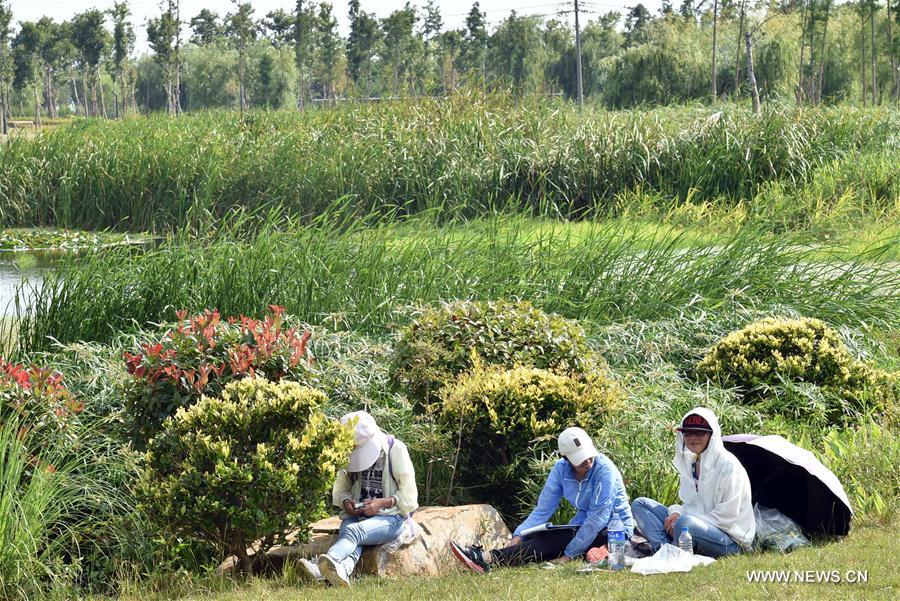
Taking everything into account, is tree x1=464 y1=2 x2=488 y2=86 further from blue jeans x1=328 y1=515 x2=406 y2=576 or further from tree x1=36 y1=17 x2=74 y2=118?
blue jeans x1=328 y1=515 x2=406 y2=576

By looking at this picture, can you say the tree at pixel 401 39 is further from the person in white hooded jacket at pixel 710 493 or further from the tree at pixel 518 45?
the person in white hooded jacket at pixel 710 493

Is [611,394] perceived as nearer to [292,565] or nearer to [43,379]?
[292,565]

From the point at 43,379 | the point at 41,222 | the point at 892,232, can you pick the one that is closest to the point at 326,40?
the point at 41,222

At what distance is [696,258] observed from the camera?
9.43m

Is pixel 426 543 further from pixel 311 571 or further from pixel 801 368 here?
pixel 801 368

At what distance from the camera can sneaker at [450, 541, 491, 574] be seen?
5.14 m

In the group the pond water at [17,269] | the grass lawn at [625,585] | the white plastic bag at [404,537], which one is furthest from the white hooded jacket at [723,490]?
the pond water at [17,269]

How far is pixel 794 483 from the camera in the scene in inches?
216

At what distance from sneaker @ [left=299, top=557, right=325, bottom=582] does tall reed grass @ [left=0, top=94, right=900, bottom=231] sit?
30.5 feet

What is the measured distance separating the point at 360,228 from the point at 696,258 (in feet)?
10.5

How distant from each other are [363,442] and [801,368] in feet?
11.4

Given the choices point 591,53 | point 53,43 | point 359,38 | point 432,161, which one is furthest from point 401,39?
point 432,161
